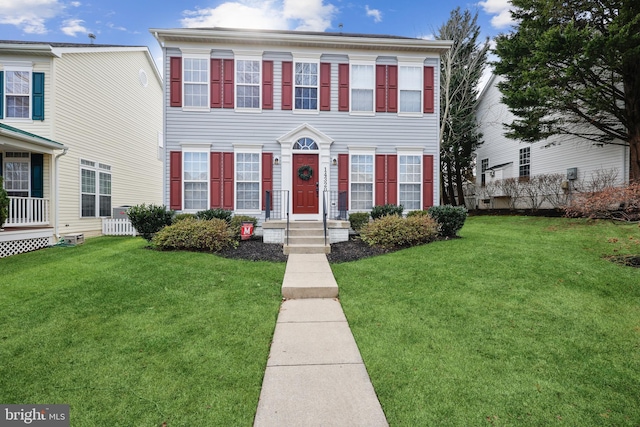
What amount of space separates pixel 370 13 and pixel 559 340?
13.8 metres

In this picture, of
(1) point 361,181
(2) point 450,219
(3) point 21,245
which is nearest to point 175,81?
(3) point 21,245

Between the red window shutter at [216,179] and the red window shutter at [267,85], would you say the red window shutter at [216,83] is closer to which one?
the red window shutter at [267,85]

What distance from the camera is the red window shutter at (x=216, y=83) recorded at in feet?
32.1

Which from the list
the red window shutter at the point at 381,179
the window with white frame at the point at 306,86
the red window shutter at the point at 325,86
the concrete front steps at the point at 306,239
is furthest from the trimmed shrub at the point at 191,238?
the red window shutter at the point at 325,86

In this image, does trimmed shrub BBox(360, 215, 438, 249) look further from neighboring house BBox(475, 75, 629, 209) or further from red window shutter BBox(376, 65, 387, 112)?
neighboring house BBox(475, 75, 629, 209)

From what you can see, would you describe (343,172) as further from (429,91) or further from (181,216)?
(181,216)

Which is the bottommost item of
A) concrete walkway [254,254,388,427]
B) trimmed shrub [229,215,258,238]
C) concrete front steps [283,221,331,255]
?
concrete walkway [254,254,388,427]

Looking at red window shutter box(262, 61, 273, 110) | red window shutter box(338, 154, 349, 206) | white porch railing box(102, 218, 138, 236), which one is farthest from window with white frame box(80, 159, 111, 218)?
red window shutter box(338, 154, 349, 206)

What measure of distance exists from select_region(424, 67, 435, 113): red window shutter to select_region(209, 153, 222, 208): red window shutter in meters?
6.99

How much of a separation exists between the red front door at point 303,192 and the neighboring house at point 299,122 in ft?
0.11

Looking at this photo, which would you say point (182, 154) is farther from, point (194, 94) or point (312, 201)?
point (312, 201)

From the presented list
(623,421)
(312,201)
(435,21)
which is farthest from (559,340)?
(435,21)

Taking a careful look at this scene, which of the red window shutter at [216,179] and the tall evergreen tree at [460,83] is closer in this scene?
the red window shutter at [216,179]

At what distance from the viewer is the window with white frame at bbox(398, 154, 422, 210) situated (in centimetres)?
1048
